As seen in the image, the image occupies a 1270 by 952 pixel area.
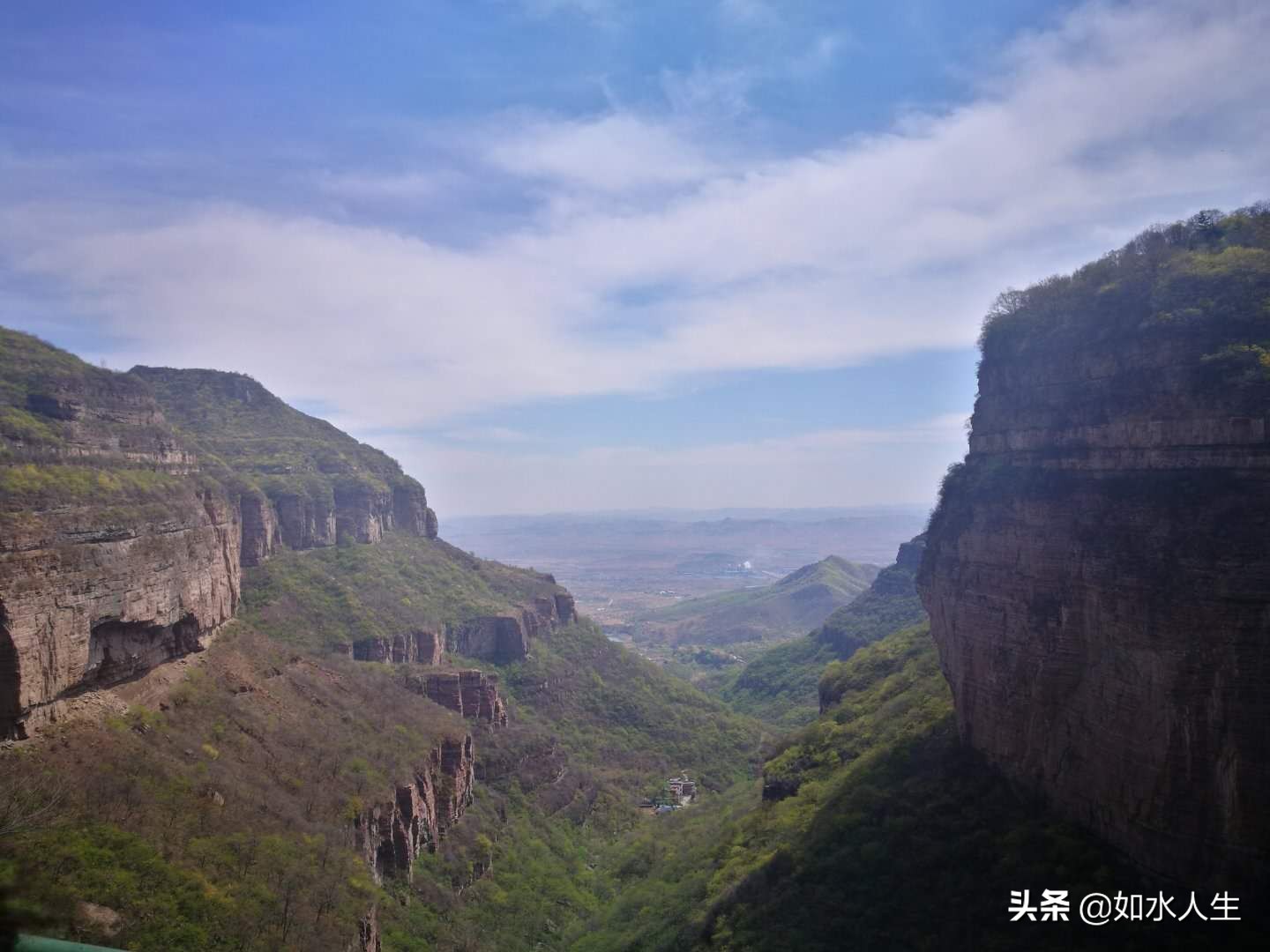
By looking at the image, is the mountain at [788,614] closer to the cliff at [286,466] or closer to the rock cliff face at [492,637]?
the cliff at [286,466]

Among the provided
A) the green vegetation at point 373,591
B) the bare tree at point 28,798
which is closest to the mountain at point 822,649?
the green vegetation at point 373,591

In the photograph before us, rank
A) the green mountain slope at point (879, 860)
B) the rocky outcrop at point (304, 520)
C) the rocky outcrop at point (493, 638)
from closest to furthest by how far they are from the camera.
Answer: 1. the green mountain slope at point (879, 860)
2. the rocky outcrop at point (304, 520)
3. the rocky outcrop at point (493, 638)

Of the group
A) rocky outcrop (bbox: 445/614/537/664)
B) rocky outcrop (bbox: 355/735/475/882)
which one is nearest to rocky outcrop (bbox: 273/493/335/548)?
rocky outcrop (bbox: 445/614/537/664)

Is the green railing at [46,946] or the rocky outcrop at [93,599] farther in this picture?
the rocky outcrop at [93,599]

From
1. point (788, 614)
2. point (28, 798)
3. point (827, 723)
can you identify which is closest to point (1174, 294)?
point (827, 723)

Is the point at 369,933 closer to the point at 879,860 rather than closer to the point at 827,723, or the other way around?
the point at 879,860

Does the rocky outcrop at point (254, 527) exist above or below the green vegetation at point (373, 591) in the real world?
above

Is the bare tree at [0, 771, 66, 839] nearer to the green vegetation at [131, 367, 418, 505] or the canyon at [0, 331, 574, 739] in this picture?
the canyon at [0, 331, 574, 739]
